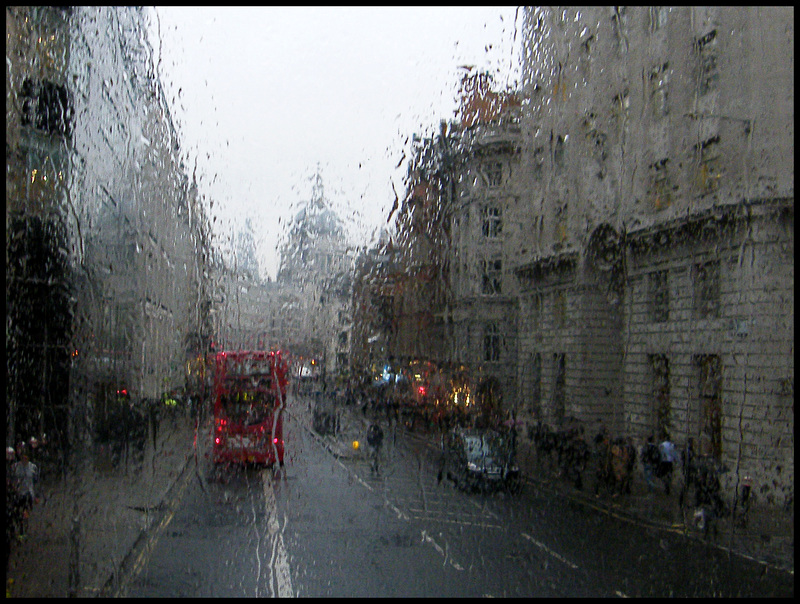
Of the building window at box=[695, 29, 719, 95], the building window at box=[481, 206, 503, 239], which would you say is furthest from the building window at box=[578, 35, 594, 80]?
the building window at box=[481, 206, 503, 239]

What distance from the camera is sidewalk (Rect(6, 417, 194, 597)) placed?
6266 mm

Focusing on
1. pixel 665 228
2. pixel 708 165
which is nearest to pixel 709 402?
pixel 665 228

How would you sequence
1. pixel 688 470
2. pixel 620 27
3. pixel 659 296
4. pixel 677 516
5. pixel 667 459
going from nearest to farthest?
pixel 677 516
pixel 688 470
pixel 620 27
pixel 667 459
pixel 659 296

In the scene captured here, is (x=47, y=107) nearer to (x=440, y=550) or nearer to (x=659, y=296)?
(x=440, y=550)

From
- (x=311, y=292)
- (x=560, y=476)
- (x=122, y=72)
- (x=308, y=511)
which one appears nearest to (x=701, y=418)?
(x=560, y=476)

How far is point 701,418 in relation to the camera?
11.5m

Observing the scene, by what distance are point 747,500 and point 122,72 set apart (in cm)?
1179

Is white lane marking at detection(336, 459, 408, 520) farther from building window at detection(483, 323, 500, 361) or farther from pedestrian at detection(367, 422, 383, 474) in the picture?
building window at detection(483, 323, 500, 361)

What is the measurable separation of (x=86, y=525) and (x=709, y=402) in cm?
841

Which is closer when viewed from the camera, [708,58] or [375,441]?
[708,58]

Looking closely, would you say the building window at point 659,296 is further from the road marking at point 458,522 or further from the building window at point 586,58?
the road marking at point 458,522

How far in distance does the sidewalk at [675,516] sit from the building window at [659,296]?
2.54 metres

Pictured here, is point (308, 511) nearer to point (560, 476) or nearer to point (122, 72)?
point (560, 476)

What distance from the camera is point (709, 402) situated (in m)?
11.3
